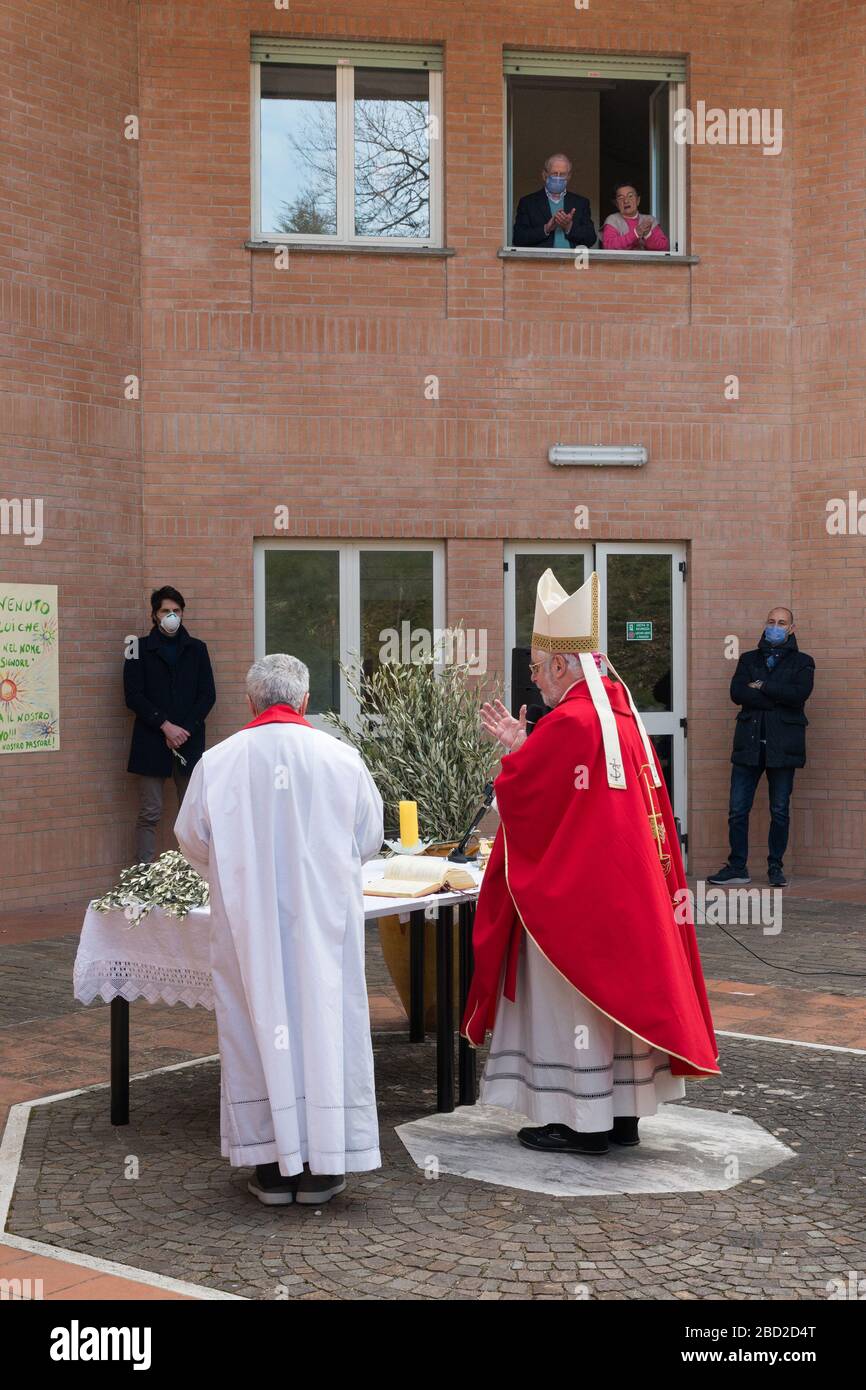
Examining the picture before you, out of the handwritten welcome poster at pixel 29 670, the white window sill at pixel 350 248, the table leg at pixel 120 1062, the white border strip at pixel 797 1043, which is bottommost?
the white border strip at pixel 797 1043

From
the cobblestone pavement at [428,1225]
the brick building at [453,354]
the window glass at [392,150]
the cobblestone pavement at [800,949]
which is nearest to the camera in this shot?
the cobblestone pavement at [428,1225]

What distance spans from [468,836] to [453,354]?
6388 millimetres

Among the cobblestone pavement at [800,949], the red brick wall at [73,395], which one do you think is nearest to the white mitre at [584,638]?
the cobblestone pavement at [800,949]

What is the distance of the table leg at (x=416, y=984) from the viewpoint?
22.7 ft

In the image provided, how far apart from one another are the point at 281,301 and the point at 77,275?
64.3 inches

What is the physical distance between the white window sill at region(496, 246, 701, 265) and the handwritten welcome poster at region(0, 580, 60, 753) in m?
4.65

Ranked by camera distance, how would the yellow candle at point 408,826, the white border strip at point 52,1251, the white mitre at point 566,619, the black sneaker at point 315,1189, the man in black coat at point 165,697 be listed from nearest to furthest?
the white border strip at point 52,1251, the black sneaker at point 315,1189, the white mitre at point 566,619, the yellow candle at point 408,826, the man in black coat at point 165,697

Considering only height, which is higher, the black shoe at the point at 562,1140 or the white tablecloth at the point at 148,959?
the white tablecloth at the point at 148,959

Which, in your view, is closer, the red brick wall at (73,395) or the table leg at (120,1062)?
the table leg at (120,1062)

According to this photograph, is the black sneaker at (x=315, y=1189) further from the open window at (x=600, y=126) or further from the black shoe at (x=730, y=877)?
the open window at (x=600, y=126)

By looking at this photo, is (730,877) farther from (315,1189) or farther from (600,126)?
(315,1189)

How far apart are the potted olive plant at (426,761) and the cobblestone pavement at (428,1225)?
137 centimetres

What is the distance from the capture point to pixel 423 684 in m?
7.67
